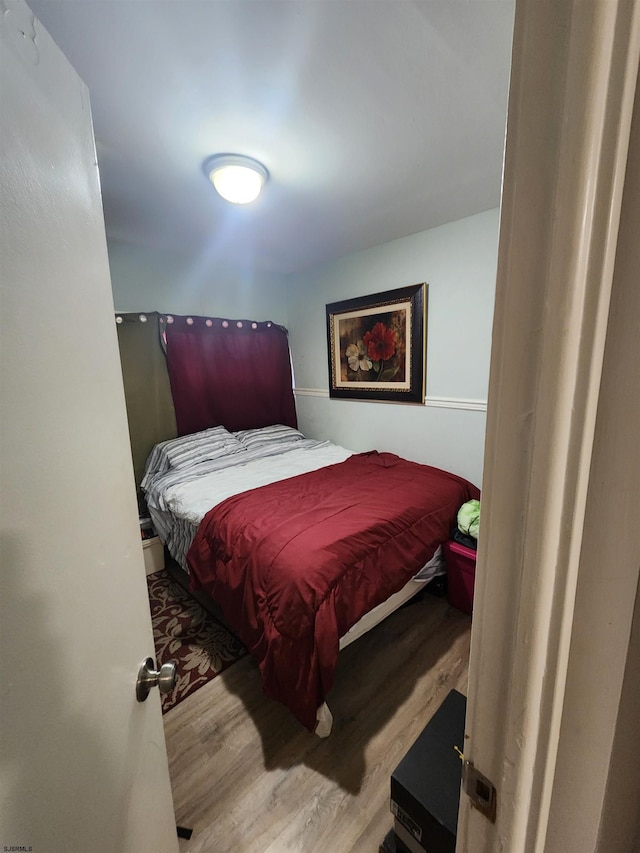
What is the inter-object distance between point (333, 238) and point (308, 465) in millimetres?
1797

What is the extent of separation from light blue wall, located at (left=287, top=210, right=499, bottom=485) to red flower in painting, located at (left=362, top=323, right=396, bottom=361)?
31cm

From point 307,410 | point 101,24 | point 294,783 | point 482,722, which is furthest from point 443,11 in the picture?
point 307,410

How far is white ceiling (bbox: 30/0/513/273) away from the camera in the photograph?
0.99 m

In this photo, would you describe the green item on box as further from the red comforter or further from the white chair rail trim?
the white chair rail trim

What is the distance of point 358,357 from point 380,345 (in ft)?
0.82

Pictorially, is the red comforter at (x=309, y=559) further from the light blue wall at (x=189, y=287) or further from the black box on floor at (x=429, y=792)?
the light blue wall at (x=189, y=287)

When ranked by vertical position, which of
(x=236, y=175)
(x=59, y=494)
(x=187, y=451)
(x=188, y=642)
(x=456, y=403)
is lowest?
(x=188, y=642)

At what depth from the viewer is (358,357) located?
3037mm

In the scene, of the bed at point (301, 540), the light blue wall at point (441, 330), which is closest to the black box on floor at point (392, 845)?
the bed at point (301, 540)

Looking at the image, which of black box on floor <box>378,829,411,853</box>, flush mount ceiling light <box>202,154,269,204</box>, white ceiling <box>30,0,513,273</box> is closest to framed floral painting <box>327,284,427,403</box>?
white ceiling <box>30,0,513,273</box>

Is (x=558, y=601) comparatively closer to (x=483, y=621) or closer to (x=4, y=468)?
(x=483, y=621)

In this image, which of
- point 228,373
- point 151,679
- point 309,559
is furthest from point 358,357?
point 151,679

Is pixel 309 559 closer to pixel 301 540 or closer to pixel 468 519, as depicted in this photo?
pixel 301 540

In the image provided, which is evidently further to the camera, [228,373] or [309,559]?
[228,373]
